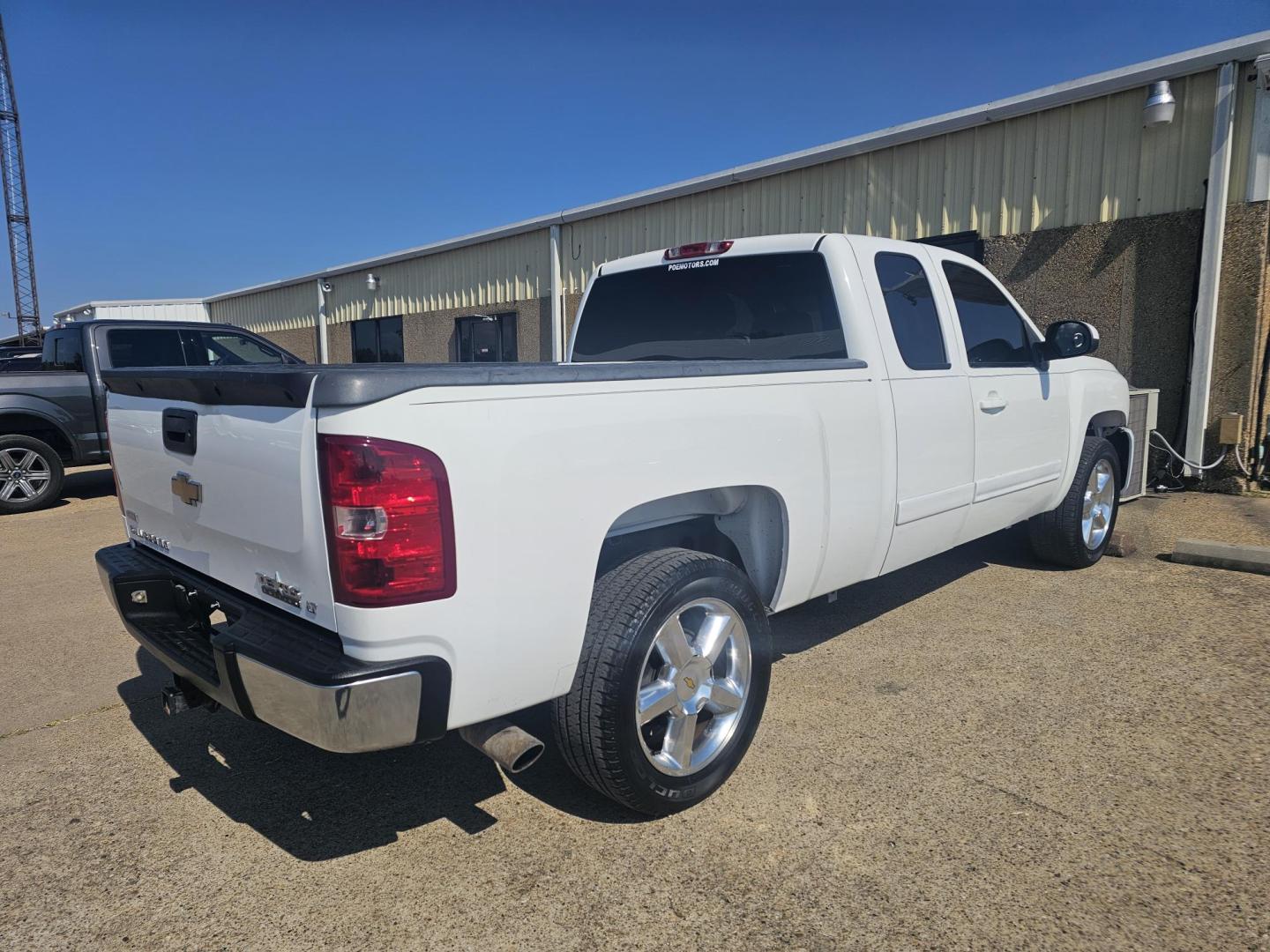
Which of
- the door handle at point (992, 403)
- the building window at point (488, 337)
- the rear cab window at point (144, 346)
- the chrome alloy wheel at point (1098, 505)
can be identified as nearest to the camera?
the door handle at point (992, 403)

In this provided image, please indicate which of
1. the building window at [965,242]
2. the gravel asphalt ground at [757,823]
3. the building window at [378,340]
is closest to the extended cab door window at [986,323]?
the gravel asphalt ground at [757,823]

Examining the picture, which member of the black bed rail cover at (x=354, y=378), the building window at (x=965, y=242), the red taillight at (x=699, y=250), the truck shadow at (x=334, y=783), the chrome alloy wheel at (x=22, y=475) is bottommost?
the truck shadow at (x=334, y=783)

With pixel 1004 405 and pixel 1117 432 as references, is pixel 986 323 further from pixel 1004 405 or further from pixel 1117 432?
pixel 1117 432

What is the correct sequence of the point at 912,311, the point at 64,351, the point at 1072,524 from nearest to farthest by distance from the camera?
the point at 912,311, the point at 1072,524, the point at 64,351

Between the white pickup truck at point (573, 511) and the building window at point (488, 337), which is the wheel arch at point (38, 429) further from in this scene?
the building window at point (488, 337)

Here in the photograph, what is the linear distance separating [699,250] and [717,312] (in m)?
0.34

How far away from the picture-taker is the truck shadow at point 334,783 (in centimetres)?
269

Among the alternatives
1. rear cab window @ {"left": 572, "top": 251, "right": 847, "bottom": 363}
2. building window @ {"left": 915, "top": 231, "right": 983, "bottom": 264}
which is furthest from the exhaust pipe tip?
building window @ {"left": 915, "top": 231, "right": 983, "bottom": 264}

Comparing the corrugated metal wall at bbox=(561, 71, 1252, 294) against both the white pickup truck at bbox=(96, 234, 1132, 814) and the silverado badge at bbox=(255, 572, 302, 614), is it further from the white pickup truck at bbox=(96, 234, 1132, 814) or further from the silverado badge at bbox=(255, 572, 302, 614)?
the silverado badge at bbox=(255, 572, 302, 614)

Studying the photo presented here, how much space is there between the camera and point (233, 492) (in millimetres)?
2377

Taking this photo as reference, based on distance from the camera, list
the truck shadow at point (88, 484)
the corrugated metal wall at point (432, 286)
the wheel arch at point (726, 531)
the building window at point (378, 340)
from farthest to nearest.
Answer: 1. the building window at point (378, 340)
2. the corrugated metal wall at point (432, 286)
3. the truck shadow at point (88, 484)
4. the wheel arch at point (726, 531)

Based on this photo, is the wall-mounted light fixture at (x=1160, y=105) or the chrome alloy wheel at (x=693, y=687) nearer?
the chrome alloy wheel at (x=693, y=687)

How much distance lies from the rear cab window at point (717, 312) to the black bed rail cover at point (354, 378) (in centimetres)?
88

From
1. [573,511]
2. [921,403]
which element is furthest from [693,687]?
[921,403]
